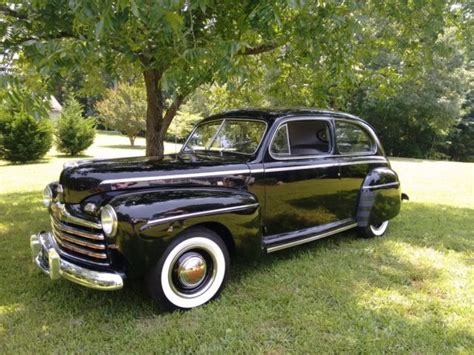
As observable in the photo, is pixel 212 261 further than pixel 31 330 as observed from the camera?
Yes

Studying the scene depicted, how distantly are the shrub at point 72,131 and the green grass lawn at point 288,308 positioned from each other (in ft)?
43.3

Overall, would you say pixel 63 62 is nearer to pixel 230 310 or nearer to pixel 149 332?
pixel 149 332

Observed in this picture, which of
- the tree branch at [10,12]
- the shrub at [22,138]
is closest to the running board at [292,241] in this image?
the tree branch at [10,12]

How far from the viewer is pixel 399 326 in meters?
3.13

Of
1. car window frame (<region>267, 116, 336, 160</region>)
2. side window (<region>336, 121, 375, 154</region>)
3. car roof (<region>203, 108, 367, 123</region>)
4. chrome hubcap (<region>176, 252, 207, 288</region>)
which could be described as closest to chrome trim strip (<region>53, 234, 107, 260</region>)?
chrome hubcap (<region>176, 252, 207, 288</region>)

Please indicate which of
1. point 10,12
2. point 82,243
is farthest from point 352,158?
point 10,12

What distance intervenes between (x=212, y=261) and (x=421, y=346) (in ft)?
5.93

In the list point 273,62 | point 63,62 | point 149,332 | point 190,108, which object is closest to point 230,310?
point 149,332

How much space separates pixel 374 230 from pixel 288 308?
2.60m

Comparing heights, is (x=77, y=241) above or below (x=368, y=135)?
below

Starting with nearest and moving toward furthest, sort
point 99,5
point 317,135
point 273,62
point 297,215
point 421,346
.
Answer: point 99,5
point 421,346
point 297,215
point 317,135
point 273,62

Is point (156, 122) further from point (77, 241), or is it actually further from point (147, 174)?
point (77, 241)

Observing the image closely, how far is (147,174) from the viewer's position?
11.1ft

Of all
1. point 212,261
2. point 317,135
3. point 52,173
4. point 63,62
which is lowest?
point 52,173
